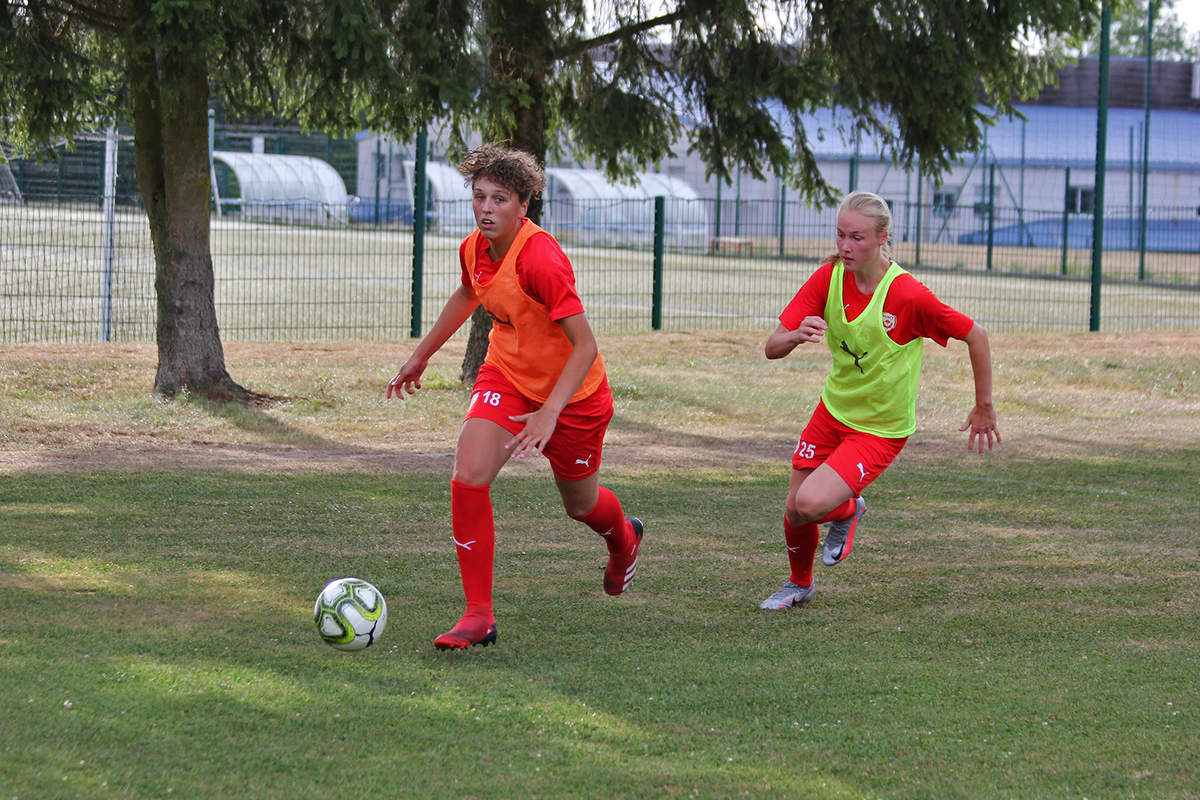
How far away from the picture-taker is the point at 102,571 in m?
6.24

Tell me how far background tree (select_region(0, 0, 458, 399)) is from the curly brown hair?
4868 millimetres

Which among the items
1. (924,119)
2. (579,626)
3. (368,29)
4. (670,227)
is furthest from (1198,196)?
(579,626)

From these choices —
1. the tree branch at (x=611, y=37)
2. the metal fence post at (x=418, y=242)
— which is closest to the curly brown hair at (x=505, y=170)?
the tree branch at (x=611, y=37)

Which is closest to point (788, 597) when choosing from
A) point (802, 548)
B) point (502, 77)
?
point (802, 548)

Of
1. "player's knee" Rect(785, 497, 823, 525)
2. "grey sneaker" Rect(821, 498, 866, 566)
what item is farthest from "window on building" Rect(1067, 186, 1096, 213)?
"player's knee" Rect(785, 497, 823, 525)

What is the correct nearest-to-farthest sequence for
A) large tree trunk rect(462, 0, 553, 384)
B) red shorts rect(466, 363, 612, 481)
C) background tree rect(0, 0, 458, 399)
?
red shorts rect(466, 363, 612, 481) < background tree rect(0, 0, 458, 399) < large tree trunk rect(462, 0, 553, 384)

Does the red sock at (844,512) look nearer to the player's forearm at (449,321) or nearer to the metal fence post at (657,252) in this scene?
the player's forearm at (449,321)

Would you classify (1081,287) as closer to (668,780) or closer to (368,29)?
(368,29)

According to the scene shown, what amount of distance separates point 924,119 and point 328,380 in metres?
5.86

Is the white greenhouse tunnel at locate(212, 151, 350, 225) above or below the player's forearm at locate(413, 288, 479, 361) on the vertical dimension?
above

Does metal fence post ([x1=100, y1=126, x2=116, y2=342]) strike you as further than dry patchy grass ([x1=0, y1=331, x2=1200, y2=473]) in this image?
Yes

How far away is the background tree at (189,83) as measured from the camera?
32.3 ft

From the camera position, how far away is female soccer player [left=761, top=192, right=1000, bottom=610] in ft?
18.3

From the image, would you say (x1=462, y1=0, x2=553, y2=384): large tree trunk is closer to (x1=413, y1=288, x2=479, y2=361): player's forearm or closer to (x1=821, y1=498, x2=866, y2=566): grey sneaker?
(x1=413, y1=288, x2=479, y2=361): player's forearm
